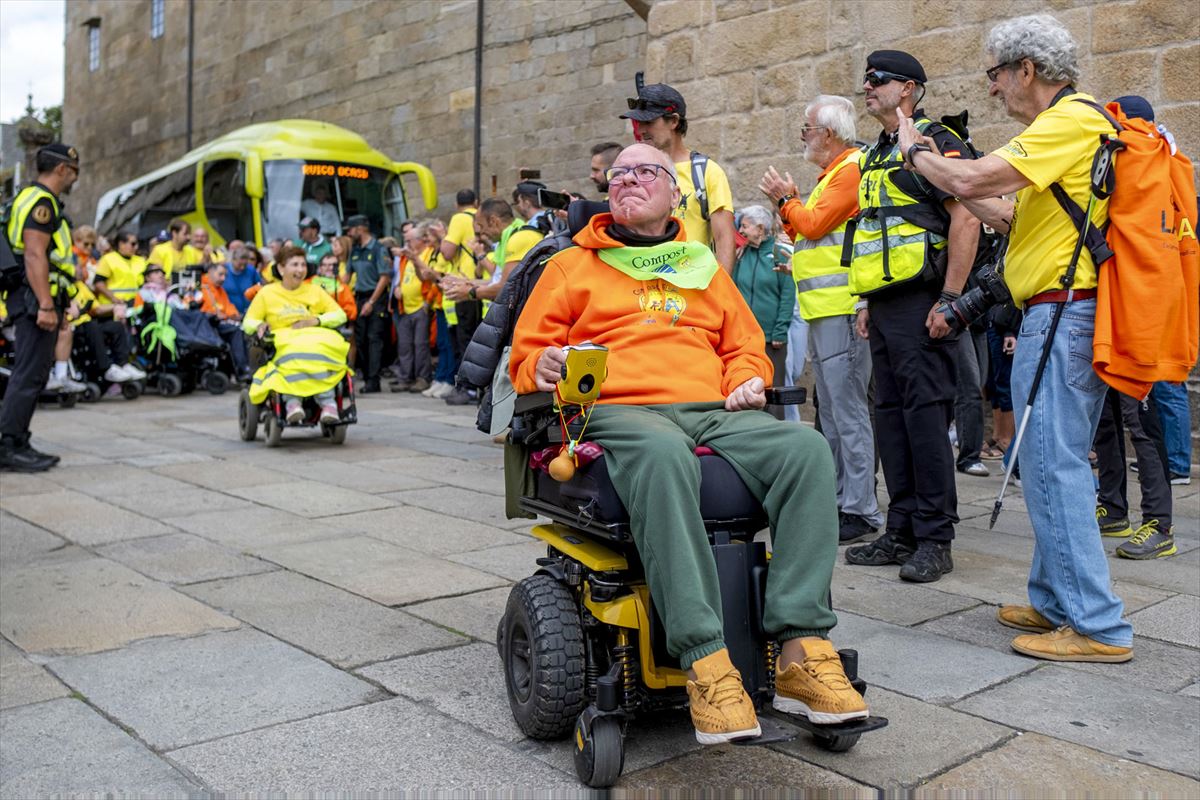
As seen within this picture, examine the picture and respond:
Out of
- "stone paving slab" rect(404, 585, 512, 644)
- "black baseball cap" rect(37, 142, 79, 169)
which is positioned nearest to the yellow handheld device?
"stone paving slab" rect(404, 585, 512, 644)

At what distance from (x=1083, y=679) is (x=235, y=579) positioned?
314 cm

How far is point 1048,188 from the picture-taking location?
12.3 feet

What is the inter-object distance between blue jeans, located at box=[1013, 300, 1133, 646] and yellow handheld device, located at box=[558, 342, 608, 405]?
158cm

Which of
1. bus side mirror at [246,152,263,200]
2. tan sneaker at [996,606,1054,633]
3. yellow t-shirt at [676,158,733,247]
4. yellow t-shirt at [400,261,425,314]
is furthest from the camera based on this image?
bus side mirror at [246,152,263,200]

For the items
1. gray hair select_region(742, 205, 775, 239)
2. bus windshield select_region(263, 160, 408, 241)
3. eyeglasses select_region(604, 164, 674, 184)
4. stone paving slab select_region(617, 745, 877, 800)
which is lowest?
stone paving slab select_region(617, 745, 877, 800)

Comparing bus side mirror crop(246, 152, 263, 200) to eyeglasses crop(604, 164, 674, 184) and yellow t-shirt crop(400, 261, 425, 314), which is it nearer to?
yellow t-shirt crop(400, 261, 425, 314)

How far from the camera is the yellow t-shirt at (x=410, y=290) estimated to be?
44.7ft

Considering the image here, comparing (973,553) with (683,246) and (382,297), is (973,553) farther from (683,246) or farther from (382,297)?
(382,297)

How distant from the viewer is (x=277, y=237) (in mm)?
17094

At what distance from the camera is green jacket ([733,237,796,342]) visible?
780 cm

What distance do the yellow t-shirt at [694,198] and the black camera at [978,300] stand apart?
1470 mm

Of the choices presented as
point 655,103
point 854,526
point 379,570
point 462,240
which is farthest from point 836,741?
point 462,240

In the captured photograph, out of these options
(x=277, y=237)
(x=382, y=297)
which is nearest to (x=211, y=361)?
(x=382, y=297)

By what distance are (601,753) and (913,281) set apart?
8.72 feet
